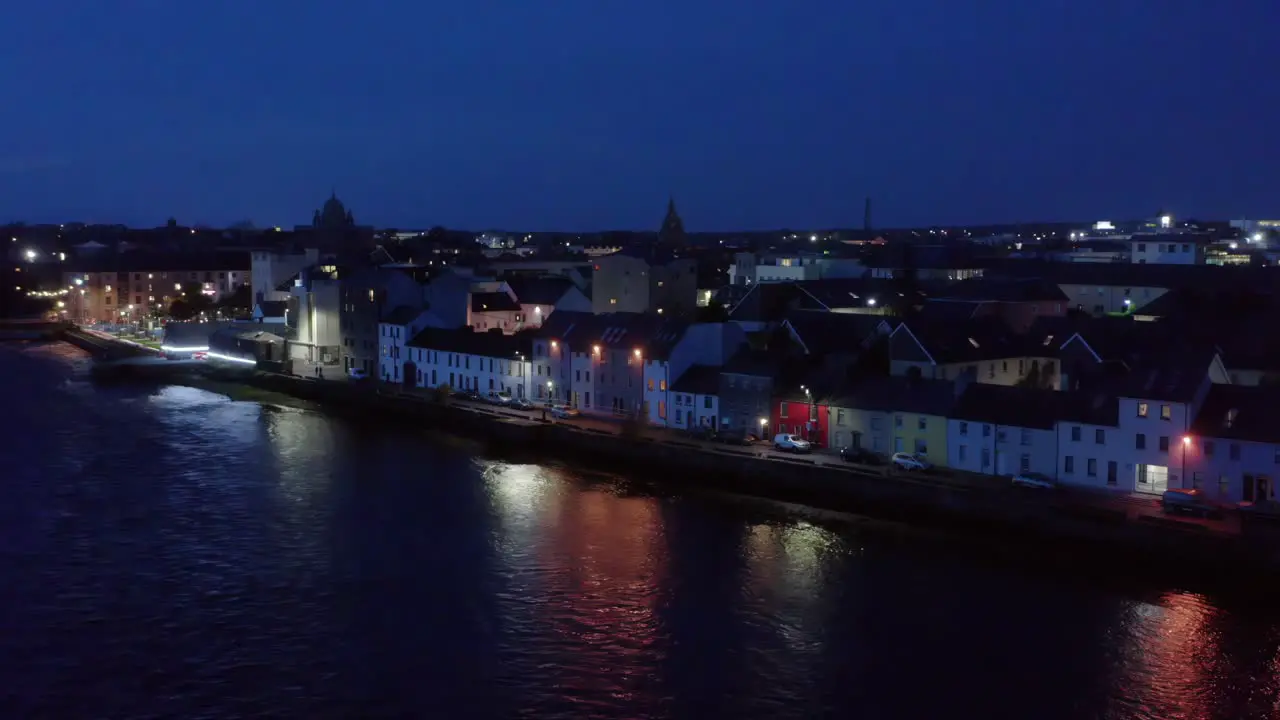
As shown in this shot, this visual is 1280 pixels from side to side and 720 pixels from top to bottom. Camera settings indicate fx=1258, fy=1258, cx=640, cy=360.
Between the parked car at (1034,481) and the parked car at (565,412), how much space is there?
6.21 m

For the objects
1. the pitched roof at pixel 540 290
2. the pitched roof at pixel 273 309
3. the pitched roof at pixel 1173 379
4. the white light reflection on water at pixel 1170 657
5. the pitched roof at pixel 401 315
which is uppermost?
the pitched roof at pixel 540 290

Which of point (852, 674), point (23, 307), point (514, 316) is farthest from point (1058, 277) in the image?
point (23, 307)

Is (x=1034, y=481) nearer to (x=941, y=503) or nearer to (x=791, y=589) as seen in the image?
(x=941, y=503)

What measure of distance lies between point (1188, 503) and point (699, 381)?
20.1 feet

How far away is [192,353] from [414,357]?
8.59m

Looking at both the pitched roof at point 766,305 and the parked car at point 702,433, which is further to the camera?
the pitched roof at point 766,305

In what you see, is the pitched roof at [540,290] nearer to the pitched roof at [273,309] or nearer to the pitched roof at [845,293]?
the pitched roof at [845,293]

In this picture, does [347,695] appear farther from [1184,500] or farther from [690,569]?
[1184,500]

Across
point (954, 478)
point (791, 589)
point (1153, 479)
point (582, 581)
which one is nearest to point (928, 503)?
point (954, 478)

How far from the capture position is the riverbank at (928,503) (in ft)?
31.1

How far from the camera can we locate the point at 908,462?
12039mm

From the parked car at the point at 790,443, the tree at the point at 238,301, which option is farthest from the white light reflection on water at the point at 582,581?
the tree at the point at 238,301

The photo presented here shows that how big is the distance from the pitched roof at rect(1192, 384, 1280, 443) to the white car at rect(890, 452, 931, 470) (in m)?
2.43

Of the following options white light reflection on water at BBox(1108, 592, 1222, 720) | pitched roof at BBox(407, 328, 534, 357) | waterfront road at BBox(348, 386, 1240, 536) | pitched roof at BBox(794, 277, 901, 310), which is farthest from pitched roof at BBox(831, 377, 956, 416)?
pitched roof at BBox(407, 328, 534, 357)
